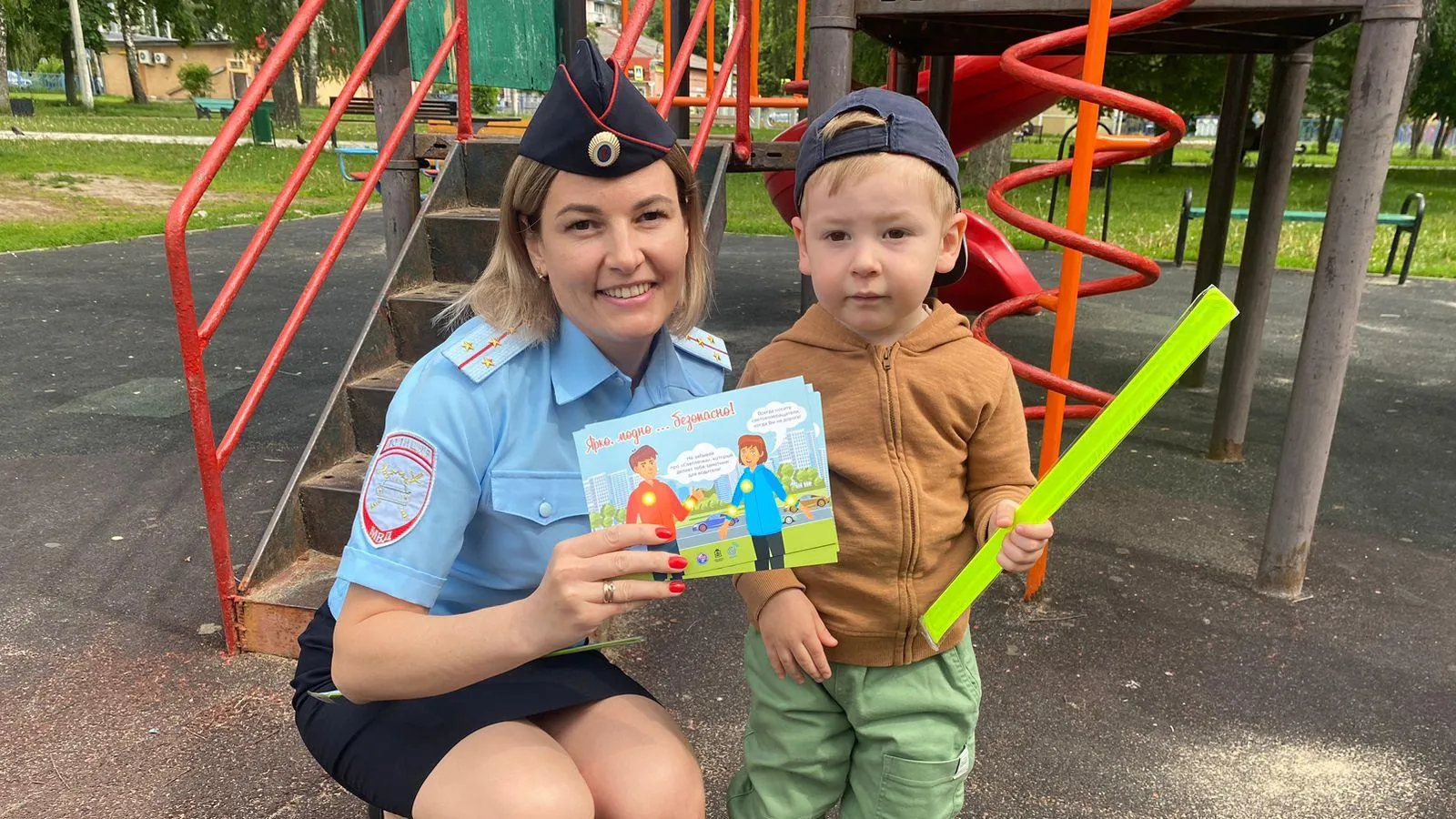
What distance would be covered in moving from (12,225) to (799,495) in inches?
495

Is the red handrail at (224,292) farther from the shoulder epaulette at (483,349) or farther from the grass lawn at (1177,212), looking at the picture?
the grass lawn at (1177,212)

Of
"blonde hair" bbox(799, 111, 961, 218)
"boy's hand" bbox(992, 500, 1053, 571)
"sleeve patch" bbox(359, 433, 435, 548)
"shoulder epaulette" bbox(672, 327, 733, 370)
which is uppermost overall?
"blonde hair" bbox(799, 111, 961, 218)

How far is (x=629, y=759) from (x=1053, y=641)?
6.10 ft

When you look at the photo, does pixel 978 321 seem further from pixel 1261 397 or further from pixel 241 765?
pixel 1261 397

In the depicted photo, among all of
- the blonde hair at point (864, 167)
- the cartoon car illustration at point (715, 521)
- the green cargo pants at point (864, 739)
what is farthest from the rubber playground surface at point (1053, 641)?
the blonde hair at point (864, 167)

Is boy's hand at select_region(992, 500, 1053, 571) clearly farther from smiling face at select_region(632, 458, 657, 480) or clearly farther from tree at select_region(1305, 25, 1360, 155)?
tree at select_region(1305, 25, 1360, 155)

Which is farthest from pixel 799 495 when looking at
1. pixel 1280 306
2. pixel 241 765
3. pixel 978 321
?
pixel 1280 306

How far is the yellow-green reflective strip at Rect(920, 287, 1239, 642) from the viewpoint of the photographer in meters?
1.15

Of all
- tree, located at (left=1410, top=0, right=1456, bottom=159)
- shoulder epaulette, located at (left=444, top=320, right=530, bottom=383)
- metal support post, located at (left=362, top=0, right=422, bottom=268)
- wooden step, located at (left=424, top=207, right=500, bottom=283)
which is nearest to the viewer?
shoulder epaulette, located at (left=444, top=320, right=530, bottom=383)

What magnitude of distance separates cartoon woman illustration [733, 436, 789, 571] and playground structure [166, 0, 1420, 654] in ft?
5.80

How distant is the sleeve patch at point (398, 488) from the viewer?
1.39 m

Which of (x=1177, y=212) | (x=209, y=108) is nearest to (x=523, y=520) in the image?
(x=1177, y=212)

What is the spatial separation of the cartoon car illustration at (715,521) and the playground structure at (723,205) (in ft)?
5.81

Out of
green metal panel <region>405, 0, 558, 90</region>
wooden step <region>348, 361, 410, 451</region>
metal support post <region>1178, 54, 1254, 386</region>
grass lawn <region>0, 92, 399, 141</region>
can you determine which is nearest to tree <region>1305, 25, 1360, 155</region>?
metal support post <region>1178, 54, 1254, 386</region>
